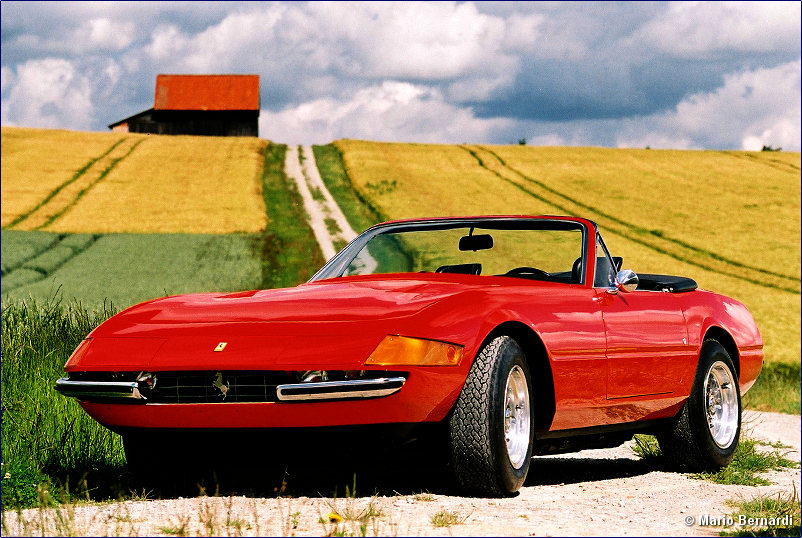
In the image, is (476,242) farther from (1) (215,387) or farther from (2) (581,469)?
(1) (215,387)

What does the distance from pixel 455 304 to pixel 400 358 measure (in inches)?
18.7

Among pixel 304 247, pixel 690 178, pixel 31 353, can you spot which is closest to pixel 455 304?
pixel 31 353

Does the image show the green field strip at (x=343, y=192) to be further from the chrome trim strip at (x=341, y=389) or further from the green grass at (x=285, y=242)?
the chrome trim strip at (x=341, y=389)

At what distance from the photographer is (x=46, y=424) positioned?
6.89 metres

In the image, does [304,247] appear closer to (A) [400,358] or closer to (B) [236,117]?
(A) [400,358]

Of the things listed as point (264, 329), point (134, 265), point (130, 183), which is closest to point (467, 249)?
point (264, 329)

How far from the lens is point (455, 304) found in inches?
207

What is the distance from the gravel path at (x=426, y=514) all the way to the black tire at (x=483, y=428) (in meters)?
0.12

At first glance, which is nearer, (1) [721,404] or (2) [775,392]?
(1) [721,404]

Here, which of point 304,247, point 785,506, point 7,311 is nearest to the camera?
point 785,506

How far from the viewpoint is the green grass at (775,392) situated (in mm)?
16328

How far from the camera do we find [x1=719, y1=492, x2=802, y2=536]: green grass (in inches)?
188

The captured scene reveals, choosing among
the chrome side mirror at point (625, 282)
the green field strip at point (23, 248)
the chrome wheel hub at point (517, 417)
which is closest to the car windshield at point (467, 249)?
the chrome side mirror at point (625, 282)

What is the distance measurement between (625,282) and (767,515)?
207 cm
